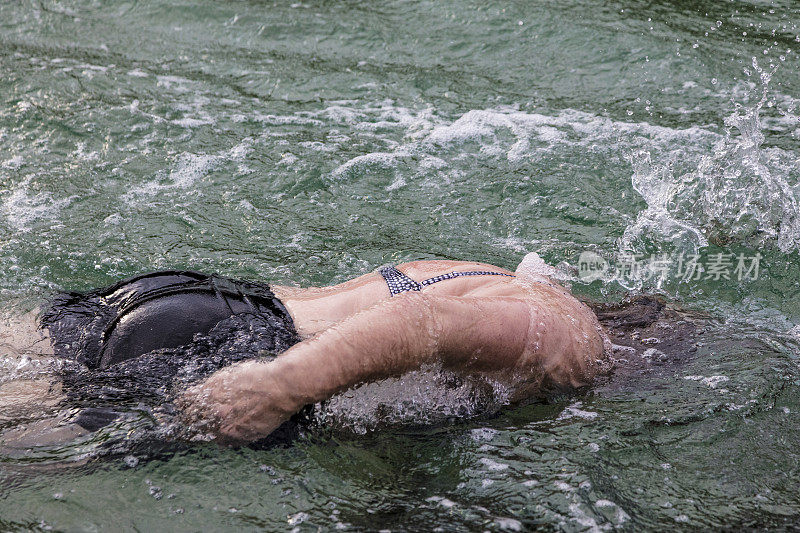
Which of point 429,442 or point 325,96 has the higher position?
point 325,96

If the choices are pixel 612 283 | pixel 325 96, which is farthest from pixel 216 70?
pixel 612 283

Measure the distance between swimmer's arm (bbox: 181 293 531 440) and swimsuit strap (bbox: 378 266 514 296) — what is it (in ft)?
1.36

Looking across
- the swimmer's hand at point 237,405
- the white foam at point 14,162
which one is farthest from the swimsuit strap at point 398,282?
the white foam at point 14,162

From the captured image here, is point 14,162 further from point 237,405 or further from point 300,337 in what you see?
point 237,405

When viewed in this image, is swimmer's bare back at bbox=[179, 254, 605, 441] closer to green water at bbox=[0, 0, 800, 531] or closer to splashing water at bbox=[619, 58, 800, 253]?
green water at bbox=[0, 0, 800, 531]

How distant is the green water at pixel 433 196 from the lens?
2.62m

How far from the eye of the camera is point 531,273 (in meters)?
3.55

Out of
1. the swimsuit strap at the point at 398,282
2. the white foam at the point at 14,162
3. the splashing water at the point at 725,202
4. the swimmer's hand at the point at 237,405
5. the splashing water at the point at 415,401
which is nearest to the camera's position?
the swimmer's hand at the point at 237,405

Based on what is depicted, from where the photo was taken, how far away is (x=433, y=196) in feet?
16.2

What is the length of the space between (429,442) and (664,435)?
2.92ft

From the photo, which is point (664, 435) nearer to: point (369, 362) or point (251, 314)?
point (369, 362)

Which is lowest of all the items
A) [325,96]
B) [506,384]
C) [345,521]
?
[345,521]

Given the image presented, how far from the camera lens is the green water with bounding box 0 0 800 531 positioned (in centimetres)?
262

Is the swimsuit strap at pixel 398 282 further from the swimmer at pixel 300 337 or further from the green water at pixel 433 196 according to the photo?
the green water at pixel 433 196
